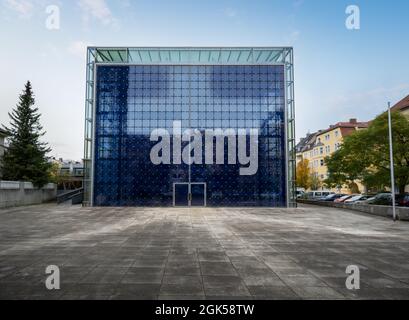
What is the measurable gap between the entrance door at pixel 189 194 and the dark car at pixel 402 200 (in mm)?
20170

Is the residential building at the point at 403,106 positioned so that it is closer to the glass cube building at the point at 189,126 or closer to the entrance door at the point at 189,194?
the glass cube building at the point at 189,126

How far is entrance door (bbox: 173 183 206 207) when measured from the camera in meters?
35.1

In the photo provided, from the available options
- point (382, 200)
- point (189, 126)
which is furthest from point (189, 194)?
point (382, 200)

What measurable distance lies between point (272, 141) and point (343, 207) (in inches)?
421

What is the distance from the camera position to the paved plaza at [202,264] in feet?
19.7

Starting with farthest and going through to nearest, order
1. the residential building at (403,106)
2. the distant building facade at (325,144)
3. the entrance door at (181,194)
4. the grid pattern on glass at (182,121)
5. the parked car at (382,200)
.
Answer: the distant building facade at (325,144)
the residential building at (403,106)
the entrance door at (181,194)
the grid pattern on glass at (182,121)
the parked car at (382,200)

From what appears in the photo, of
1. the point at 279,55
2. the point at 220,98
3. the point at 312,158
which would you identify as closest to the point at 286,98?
the point at 279,55

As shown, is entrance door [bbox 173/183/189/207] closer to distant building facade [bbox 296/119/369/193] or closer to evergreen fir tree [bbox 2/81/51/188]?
evergreen fir tree [bbox 2/81/51/188]

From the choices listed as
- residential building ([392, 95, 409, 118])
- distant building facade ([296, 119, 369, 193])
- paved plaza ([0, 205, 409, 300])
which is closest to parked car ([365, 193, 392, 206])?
paved plaza ([0, 205, 409, 300])

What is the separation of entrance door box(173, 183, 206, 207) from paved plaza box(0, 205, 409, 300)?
69.3 feet

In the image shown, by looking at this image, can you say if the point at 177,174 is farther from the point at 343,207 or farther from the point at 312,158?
the point at 312,158

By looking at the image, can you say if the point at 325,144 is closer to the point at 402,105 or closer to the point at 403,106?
the point at 402,105

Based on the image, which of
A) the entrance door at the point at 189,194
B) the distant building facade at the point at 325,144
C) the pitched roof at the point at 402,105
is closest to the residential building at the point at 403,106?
the pitched roof at the point at 402,105

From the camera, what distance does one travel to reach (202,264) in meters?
8.19
